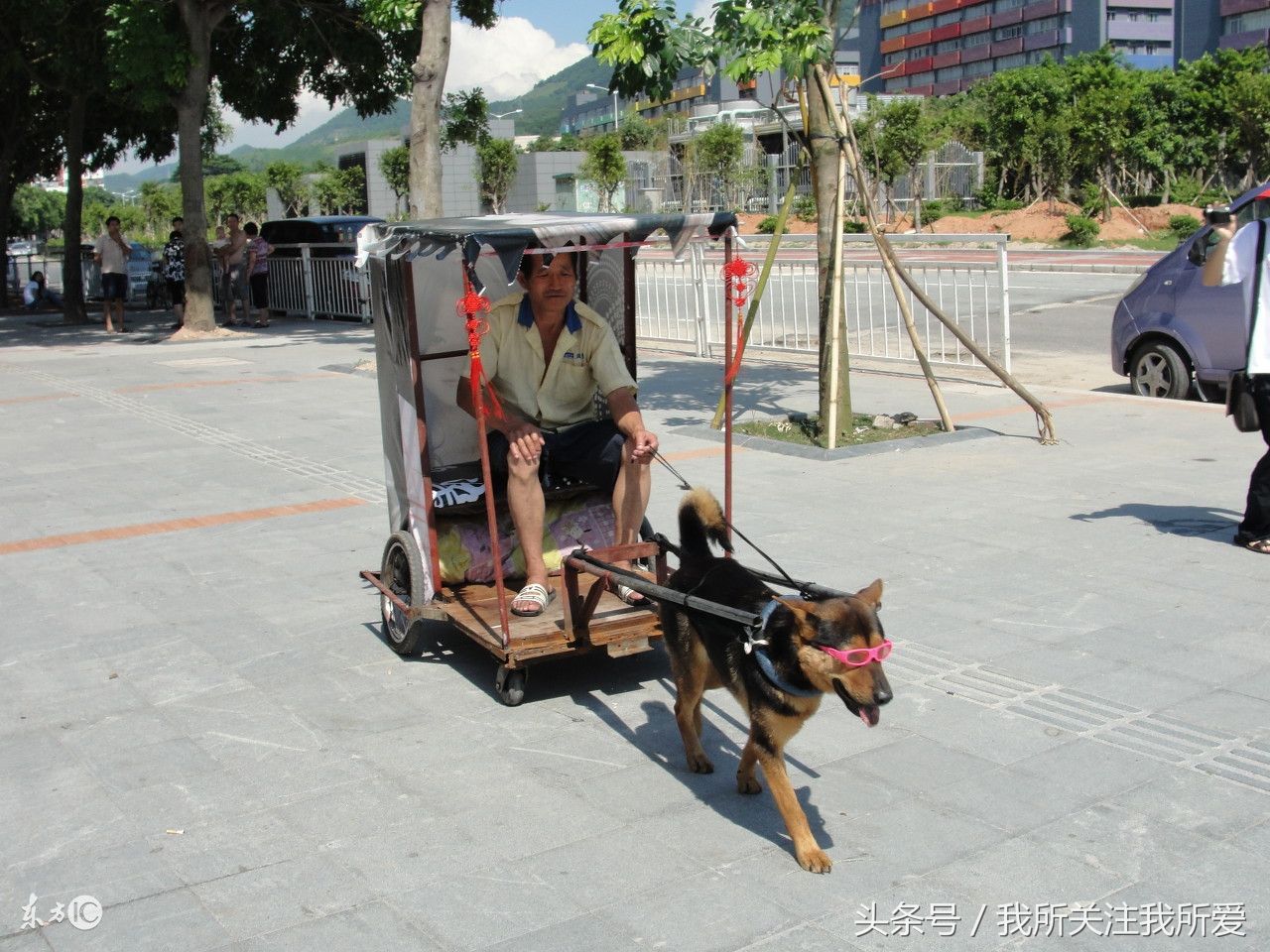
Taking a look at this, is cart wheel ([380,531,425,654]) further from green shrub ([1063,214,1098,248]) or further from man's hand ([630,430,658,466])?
green shrub ([1063,214,1098,248])

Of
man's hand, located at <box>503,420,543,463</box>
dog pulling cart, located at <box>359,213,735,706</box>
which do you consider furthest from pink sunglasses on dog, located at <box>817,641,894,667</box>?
man's hand, located at <box>503,420,543,463</box>

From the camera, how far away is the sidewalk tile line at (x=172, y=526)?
814 centimetres

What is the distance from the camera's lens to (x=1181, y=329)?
38.9 feet

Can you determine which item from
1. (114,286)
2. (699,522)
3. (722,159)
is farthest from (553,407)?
(722,159)

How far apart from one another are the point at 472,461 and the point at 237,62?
64.2ft

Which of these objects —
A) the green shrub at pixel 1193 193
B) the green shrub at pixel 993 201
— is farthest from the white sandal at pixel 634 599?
the green shrub at pixel 993 201

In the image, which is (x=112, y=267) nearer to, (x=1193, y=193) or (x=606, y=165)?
(x=606, y=165)

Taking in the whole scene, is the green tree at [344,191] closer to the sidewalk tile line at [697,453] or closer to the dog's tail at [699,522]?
the sidewalk tile line at [697,453]

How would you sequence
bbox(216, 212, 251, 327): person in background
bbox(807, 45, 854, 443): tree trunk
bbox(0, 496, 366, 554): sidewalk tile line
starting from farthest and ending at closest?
bbox(216, 212, 251, 327): person in background < bbox(807, 45, 854, 443): tree trunk < bbox(0, 496, 366, 554): sidewalk tile line

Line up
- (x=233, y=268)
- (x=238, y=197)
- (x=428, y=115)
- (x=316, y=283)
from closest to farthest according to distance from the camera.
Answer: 1. (x=428, y=115)
2. (x=233, y=268)
3. (x=316, y=283)
4. (x=238, y=197)

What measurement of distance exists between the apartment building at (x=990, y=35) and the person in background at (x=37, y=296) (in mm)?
61087

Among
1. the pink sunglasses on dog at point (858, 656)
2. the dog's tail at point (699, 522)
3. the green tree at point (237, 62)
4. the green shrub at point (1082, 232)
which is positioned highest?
the green tree at point (237, 62)

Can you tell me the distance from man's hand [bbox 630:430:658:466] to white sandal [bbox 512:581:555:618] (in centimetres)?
70

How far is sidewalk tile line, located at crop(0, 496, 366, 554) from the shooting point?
8.14 metres
